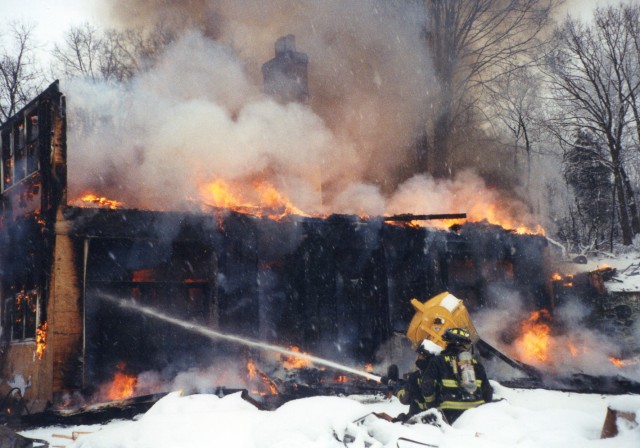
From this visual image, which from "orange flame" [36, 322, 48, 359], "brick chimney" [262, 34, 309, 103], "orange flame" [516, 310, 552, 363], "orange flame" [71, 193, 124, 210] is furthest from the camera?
"brick chimney" [262, 34, 309, 103]

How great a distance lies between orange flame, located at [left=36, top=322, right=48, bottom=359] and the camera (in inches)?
322

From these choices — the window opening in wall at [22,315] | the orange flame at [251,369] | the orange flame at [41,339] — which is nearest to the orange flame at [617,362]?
the orange flame at [251,369]

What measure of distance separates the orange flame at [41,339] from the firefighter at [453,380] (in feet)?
21.1

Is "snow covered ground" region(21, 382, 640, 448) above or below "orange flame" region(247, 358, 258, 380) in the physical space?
above

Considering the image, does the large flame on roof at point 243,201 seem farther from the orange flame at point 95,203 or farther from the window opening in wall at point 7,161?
the window opening in wall at point 7,161

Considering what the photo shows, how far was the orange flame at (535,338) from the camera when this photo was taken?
479 inches

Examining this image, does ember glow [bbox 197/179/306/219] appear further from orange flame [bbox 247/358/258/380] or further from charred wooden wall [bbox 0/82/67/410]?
orange flame [bbox 247/358/258/380]

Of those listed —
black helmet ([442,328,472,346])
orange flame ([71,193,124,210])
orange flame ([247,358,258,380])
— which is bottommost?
orange flame ([247,358,258,380])

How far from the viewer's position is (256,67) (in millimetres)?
19734

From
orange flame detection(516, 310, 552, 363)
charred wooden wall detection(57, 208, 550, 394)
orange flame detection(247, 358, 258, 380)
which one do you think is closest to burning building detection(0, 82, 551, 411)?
charred wooden wall detection(57, 208, 550, 394)

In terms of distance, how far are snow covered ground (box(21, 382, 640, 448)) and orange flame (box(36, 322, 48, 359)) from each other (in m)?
4.30

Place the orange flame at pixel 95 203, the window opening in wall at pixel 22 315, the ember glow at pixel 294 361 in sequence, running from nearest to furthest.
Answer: the orange flame at pixel 95 203, the window opening in wall at pixel 22 315, the ember glow at pixel 294 361

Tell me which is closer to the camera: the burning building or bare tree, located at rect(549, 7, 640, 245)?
the burning building

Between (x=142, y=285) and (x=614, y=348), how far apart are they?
11.3 m
